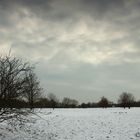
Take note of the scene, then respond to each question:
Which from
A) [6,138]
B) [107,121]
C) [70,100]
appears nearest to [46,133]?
[6,138]

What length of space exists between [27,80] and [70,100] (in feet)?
511

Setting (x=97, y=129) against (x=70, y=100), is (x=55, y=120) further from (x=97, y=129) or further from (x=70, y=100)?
(x=70, y=100)

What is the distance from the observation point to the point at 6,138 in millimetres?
23656

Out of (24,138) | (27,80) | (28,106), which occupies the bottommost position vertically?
(24,138)

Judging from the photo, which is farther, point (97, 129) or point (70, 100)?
point (70, 100)

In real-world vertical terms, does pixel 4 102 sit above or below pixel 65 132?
above

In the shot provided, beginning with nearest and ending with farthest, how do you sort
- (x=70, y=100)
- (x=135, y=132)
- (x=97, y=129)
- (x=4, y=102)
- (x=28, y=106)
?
1. (x=4, y=102)
2. (x=28, y=106)
3. (x=135, y=132)
4. (x=97, y=129)
5. (x=70, y=100)

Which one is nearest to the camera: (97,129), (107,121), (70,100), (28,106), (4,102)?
(4,102)

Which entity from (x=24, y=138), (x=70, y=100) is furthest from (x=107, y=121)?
(x=70, y=100)

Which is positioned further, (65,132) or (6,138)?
(65,132)

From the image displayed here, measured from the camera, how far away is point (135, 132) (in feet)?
86.4

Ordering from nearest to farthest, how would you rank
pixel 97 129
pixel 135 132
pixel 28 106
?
pixel 28 106, pixel 135 132, pixel 97 129

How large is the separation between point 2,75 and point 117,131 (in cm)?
1136

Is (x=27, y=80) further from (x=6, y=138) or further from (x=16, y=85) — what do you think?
(x=6, y=138)
